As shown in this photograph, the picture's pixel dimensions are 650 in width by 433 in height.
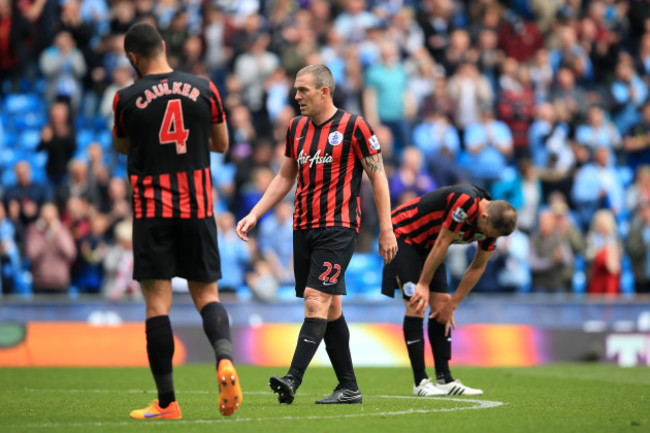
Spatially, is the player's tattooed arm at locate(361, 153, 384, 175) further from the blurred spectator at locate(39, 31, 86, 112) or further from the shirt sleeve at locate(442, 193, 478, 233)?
the blurred spectator at locate(39, 31, 86, 112)

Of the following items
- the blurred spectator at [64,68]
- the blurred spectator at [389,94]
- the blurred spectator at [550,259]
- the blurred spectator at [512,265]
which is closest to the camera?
the blurred spectator at [512,265]

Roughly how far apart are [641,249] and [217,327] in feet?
37.8

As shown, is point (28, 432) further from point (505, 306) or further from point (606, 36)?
point (606, 36)

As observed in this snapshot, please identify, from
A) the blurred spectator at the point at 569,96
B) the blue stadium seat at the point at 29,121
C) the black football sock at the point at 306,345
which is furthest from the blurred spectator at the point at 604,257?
the blue stadium seat at the point at 29,121

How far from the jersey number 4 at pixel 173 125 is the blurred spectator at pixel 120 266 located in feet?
28.9

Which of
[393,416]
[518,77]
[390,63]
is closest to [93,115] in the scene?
[390,63]

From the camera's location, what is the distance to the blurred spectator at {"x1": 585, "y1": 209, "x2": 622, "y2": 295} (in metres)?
16.0

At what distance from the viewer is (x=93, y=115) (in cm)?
1884

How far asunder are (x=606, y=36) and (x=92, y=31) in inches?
387

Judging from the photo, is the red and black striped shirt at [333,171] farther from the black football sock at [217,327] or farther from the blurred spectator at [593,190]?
the blurred spectator at [593,190]

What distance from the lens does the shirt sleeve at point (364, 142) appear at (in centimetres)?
776

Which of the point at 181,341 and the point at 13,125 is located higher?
the point at 13,125

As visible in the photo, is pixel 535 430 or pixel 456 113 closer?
pixel 535 430

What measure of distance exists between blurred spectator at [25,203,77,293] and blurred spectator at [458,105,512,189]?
671 cm
